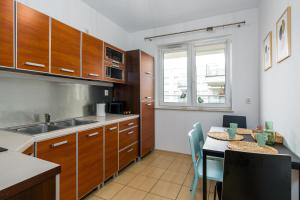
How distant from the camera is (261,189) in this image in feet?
3.17

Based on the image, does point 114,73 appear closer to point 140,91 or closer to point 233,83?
point 140,91

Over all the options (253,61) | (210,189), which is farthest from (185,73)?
(210,189)

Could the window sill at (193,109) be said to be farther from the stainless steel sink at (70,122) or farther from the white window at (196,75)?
the stainless steel sink at (70,122)

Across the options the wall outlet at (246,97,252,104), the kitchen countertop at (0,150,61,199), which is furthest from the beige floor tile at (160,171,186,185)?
the kitchen countertop at (0,150,61,199)

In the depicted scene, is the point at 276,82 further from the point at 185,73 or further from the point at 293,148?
the point at 185,73

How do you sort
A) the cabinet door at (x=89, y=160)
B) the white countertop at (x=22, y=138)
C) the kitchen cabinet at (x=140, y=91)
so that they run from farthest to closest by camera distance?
the kitchen cabinet at (x=140, y=91) → the cabinet door at (x=89, y=160) → the white countertop at (x=22, y=138)

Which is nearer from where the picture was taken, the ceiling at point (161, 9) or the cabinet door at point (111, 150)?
the cabinet door at point (111, 150)

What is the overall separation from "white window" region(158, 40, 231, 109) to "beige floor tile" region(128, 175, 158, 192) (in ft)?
5.02

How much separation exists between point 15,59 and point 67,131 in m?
0.77

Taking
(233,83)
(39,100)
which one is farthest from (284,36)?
(39,100)

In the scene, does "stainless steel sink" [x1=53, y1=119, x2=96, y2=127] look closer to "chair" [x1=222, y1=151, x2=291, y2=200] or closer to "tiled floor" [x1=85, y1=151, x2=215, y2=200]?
"tiled floor" [x1=85, y1=151, x2=215, y2=200]

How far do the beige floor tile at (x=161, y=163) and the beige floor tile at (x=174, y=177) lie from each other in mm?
216

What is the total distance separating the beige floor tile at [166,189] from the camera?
1952mm

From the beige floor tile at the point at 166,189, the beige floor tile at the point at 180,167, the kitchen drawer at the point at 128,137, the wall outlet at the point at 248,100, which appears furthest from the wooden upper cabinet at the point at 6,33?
the wall outlet at the point at 248,100
